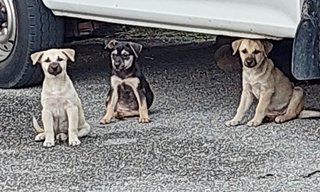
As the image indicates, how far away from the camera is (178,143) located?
5098 mm

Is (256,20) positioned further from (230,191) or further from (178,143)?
(230,191)

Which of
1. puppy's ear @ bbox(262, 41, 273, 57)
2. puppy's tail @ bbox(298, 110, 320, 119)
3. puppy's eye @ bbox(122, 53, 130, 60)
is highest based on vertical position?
puppy's ear @ bbox(262, 41, 273, 57)

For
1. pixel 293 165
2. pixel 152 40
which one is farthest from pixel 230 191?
pixel 152 40

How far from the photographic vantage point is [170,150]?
496cm

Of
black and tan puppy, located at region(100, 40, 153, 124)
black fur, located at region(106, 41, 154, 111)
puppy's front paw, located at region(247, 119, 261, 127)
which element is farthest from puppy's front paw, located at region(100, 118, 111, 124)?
puppy's front paw, located at region(247, 119, 261, 127)

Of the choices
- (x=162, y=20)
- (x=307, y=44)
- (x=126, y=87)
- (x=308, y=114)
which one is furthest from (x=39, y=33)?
(x=307, y=44)

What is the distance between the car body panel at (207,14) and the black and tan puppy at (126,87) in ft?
0.65

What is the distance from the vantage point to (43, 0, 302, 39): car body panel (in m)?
4.91

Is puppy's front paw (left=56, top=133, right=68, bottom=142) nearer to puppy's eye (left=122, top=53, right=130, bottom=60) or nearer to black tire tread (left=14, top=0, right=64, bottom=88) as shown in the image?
puppy's eye (left=122, top=53, right=130, bottom=60)

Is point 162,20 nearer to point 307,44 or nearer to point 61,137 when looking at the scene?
point 61,137

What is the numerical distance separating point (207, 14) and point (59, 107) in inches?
35.4

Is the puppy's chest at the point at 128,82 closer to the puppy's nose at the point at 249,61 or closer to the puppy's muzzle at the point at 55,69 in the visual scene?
the puppy's muzzle at the point at 55,69

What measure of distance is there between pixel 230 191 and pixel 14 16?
8.78 ft

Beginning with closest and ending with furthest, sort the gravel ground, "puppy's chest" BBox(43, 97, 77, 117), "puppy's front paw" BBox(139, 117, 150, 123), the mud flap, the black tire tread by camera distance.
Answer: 1. the gravel ground
2. the mud flap
3. "puppy's chest" BBox(43, 97, 77, 117)
4. "puppy's front paw" BBox(139, 117, 150, 123)
5. the black tire tread
